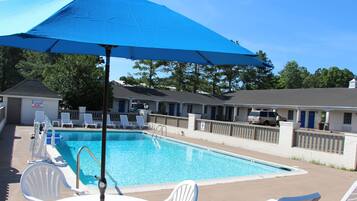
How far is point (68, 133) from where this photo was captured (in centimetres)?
2184

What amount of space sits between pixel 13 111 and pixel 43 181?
2253 centimetres

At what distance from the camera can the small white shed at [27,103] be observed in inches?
972

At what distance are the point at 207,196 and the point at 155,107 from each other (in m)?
33.4

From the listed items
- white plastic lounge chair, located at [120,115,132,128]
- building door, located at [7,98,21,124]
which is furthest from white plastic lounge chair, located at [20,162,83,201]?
building door, located at [7,98,21,124]

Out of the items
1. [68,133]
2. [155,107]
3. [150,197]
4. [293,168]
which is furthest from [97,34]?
[155,107]

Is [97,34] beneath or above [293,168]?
above

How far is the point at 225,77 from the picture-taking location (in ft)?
195

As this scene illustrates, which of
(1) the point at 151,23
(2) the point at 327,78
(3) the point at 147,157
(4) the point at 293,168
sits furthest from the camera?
(2) the point at 327,78

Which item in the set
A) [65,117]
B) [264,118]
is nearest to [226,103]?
[264,118]

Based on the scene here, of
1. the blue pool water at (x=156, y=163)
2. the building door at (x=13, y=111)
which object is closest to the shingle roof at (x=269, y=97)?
the building door at (x=13, y=111)

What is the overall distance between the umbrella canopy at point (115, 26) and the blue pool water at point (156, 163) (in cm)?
787

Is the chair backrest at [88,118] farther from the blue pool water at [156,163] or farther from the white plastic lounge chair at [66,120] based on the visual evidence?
the blue pool water at [156,163]

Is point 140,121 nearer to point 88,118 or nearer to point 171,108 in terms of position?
point 88,118

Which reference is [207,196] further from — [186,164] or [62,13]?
[186,164]
